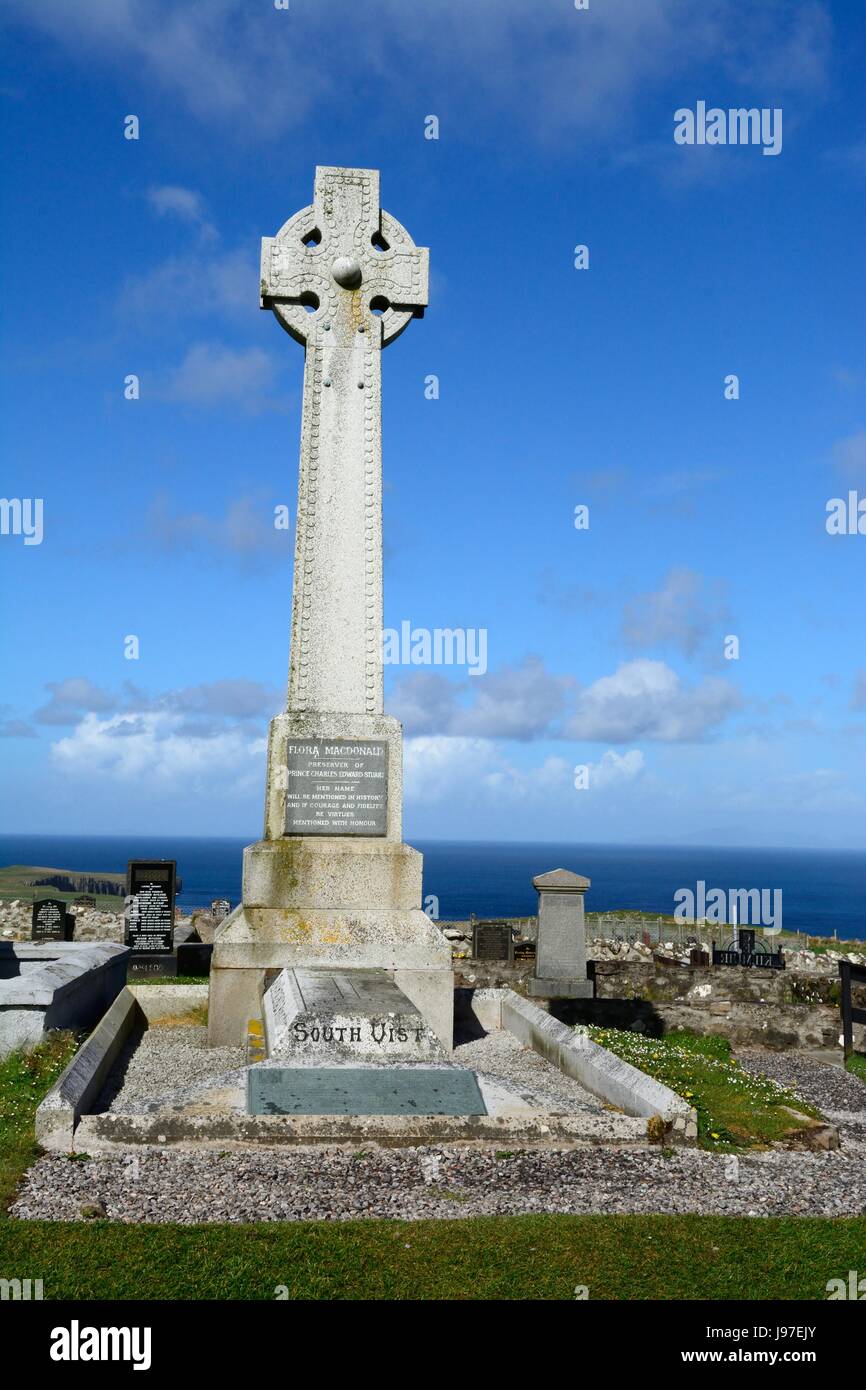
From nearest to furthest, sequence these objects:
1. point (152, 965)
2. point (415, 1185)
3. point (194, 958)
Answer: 1. point (415, 1185)
2. point (194, 958)
3. point (152, 965)

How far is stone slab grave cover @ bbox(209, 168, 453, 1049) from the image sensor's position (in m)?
9.27

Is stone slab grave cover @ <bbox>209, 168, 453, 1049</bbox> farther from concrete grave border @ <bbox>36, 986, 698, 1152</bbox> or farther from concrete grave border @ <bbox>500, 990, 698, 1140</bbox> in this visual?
concrete grave border @ <bbox>36, 986, 698, 1152</bbox>

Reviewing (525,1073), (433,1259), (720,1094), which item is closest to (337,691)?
(525,1073)

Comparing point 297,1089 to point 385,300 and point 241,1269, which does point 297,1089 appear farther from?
point 385,300

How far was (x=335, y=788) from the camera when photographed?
9.84 meters

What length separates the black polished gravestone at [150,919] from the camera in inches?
759

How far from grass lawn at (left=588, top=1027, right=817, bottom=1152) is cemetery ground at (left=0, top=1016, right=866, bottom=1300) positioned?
0.22 ft

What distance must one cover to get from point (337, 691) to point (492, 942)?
46.3 feet

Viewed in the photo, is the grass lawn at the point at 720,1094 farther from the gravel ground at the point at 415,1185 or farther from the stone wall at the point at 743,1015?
the stone wall at the point at 743,1015

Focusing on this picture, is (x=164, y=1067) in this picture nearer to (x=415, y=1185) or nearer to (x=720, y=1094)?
(x=415, y=1185)

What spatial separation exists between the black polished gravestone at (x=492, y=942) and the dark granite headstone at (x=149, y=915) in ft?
22.4

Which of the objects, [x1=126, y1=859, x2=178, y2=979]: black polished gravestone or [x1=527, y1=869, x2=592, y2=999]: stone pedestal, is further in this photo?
[x1=126, y1=859, x2=178, y2=979]: black polished gravestone

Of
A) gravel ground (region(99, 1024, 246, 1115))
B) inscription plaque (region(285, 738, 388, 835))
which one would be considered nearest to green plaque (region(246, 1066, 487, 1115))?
gravel ground (region(99, 1024, 246, 1115))

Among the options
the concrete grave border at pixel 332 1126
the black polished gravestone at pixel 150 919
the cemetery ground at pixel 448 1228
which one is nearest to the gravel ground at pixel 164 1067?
the concrete grave border at pixel 332 1126
